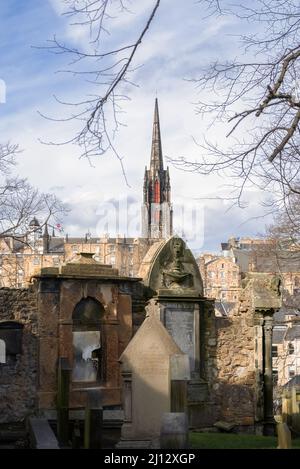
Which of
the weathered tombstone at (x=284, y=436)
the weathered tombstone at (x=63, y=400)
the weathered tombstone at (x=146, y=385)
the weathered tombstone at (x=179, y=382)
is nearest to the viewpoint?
the weathered tombstone at (x=284, y=436)

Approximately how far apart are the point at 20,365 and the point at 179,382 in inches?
227

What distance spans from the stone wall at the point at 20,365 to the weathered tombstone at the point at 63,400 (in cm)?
85

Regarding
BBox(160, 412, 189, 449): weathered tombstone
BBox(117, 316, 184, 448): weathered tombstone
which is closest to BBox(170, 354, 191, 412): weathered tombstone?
BBox(117, 316, 184, 448): weathered tombstone

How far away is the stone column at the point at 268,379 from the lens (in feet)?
55.1

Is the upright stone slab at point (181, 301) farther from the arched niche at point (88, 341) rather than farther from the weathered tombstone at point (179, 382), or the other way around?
the weathered tombstone at point (179, 382)

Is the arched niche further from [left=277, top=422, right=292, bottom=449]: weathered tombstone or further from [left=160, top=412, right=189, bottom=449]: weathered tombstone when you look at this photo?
[left=160, top=412, right=189, bottom=449]: weathered tombstone

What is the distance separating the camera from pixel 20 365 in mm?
15617

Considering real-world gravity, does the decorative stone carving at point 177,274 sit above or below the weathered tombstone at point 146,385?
above

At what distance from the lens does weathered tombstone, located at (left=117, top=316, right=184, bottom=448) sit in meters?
11.0

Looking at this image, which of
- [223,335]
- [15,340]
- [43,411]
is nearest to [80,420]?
[43,411]

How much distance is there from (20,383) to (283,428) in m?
6.72

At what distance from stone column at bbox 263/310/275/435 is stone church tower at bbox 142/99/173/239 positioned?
91.8m

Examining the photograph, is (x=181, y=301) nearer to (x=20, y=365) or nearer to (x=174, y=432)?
(x=20, y=365)

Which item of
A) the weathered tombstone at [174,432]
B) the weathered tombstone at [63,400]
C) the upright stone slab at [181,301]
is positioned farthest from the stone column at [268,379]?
the weathered tombstone at [174,432]
